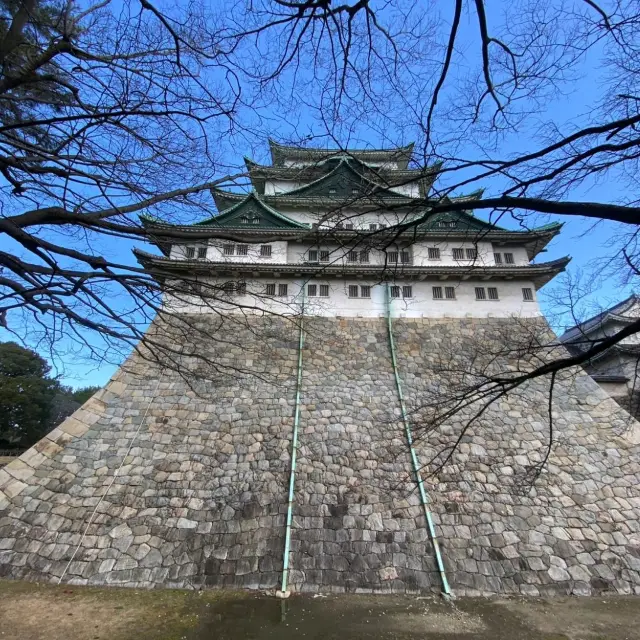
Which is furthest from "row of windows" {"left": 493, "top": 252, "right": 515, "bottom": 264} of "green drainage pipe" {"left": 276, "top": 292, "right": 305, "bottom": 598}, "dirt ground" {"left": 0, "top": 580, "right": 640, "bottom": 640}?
"dirt ground" {"left": 0, "top": 580, "right": 640, "bottom": 640}

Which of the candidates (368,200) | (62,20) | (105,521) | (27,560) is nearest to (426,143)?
(368,200)

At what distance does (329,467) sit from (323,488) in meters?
0.55

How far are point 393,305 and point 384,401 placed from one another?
3.82m

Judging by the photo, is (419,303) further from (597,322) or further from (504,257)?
(597,322)

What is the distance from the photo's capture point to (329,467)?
848cm

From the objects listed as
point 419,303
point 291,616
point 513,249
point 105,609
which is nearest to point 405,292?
point 419,303

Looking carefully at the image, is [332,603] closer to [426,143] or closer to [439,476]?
[439,476]

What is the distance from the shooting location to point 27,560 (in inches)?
270

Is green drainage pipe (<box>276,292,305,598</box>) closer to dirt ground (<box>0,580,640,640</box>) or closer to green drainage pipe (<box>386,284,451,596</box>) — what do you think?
dirt ground (<box>0,580,640,640</box>)

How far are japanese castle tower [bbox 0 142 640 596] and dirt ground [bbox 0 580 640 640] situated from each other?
341 millimetres

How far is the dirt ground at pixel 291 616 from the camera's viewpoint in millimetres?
5250

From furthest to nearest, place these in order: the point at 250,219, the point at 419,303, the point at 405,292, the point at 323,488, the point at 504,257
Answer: the point at 250,219 < the point at 504,257 < the point at 405,292 < the point at 419,303 < the point at 323,488

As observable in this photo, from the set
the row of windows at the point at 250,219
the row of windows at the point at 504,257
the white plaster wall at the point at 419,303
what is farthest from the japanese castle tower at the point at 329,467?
the row of windows at the point at 250,219

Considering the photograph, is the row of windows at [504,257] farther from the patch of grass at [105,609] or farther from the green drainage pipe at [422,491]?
the patch of grass at [105,609]
